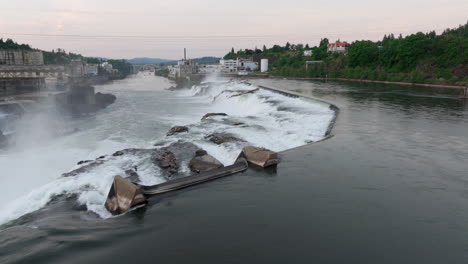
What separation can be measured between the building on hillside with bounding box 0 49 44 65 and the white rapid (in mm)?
45959

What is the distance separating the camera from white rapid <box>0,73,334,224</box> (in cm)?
→ 968

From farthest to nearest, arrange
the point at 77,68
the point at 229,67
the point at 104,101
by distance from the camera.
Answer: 1. the point at 229,67
2. the point at 77,68
3. the point at 104,101

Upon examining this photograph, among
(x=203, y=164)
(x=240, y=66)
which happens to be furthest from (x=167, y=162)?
(x=240, y=66)

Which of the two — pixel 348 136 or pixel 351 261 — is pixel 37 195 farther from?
pixel 348 136

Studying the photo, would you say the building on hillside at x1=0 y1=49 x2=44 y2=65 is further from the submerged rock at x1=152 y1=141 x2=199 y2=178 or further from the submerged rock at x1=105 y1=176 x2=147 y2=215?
the submerged rock at x1=105 y1=176 x2=147 y2=215

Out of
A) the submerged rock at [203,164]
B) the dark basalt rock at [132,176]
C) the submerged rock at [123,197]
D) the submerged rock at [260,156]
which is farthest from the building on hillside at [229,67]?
the submerged rock at [123,197]

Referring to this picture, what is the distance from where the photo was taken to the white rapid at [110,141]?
9.68 metres

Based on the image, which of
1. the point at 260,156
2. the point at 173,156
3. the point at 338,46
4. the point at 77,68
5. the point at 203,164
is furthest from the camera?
the point at 338,46

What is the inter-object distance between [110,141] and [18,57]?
2570 inches

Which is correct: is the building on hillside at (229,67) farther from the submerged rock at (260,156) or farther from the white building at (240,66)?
the submerged rock at (260,156)

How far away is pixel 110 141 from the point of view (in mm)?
20156

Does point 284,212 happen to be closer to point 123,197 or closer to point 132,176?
point 123,197

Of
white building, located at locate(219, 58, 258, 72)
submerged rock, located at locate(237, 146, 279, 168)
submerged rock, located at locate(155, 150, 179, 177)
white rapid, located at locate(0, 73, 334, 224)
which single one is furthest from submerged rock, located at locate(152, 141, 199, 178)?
white building, located at locate(219, 58, 258, 72)

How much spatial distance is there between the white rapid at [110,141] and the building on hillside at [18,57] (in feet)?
151
